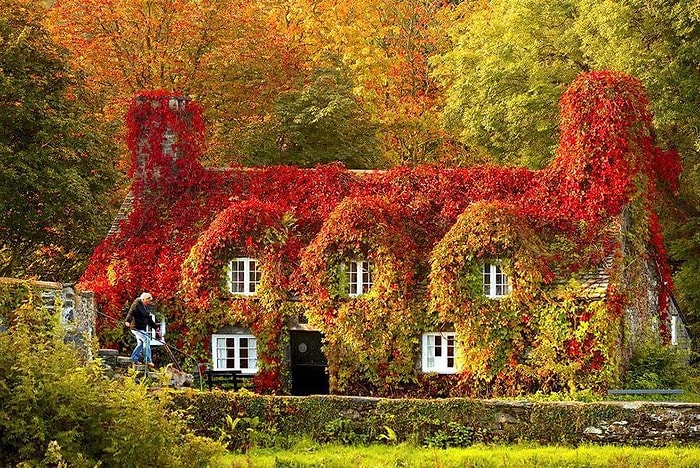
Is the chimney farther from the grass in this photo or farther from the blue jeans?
the grass

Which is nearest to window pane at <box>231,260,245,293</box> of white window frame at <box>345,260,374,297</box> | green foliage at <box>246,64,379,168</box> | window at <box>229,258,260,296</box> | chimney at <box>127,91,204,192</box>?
window at <box>229,258,260,296</box>

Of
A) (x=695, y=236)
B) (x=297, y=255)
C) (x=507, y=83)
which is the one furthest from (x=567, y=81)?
(x=297, y=255)

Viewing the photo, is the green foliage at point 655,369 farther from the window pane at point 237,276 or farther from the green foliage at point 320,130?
the green foliage at point 320,130

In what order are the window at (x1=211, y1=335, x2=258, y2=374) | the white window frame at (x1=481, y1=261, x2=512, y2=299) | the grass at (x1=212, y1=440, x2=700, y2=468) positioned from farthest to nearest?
the window at (x1=211, y1=335, x2=258, y2=374) < the white window frame at (x1=481, y1=261, x2=512, y2=299) < the grass at (x1=212, y1=440, x2=700, y2=468)

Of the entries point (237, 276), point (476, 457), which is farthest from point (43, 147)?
point (476, 457)

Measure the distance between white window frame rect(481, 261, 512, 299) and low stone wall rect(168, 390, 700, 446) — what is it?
6.33m

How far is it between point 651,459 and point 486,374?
8.36 meters

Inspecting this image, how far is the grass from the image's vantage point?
23.2m

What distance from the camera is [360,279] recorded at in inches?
1289

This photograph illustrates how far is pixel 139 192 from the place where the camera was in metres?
36.3

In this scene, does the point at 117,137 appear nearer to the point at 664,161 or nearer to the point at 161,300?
the point at 161,300

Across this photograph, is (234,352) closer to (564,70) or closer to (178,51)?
(178,51)

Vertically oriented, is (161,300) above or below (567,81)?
below

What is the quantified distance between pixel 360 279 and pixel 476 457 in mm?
9845
